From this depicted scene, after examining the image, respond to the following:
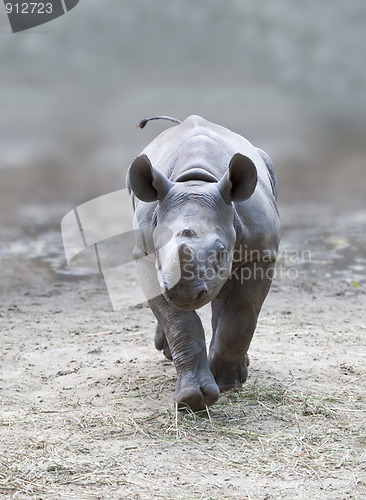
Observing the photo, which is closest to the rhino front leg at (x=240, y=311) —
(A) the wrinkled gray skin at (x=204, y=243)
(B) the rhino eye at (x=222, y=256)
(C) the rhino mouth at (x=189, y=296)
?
(A) the wrinkled gray skin at (x=204, y=243)

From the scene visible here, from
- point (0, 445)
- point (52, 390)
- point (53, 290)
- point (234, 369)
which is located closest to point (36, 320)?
point (53, 290)

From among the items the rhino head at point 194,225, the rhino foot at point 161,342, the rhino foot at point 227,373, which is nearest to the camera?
the rhino head at point 194,225

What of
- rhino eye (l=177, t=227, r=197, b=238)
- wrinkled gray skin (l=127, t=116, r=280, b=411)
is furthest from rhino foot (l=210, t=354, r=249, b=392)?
rhino eye (l=177, t=227, r=197, b=238)

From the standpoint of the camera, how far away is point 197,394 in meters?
5.71

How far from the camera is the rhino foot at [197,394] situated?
5.73m

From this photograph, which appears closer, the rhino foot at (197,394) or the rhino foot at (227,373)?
the rhino foot at (197,394)

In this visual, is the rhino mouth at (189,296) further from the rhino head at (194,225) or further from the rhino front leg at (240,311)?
the rhino front leg at (240,311)

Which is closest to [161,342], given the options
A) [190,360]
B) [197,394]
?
[190,360]

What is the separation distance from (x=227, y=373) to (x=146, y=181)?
1.56m

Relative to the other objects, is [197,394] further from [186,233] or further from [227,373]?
[186,233]

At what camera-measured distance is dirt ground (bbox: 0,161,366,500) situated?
480 centimetres

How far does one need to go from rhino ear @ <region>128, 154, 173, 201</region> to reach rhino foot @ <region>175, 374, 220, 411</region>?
3.79 ft

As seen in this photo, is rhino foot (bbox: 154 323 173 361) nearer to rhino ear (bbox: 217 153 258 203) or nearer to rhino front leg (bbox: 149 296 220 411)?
rhino front leg (bbox: 149 296 220 411)

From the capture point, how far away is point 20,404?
629 centimetres
